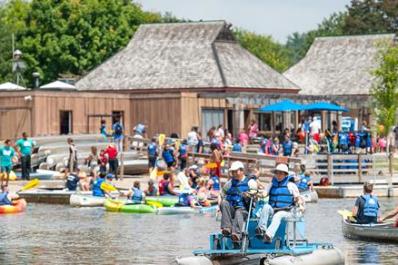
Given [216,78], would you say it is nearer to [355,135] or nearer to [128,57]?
[128,57]

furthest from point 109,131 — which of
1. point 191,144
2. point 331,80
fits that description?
point 331,80

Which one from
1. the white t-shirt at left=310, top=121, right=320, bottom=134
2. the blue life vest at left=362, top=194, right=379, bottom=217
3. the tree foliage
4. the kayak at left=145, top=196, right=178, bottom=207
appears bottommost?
the kayak at left=145, top=196, right=178, bottom=207

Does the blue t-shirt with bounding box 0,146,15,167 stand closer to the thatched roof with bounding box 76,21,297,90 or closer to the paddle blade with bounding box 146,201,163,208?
the paddle blade with bounding box 146,201,163,208

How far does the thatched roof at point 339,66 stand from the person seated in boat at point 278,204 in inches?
2322

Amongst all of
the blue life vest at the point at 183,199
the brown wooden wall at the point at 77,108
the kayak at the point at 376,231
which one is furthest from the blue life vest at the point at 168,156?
the kayak at the point at 376,231

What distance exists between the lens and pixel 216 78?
69562 mm

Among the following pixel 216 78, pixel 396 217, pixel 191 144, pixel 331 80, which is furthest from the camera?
pixel 331 80

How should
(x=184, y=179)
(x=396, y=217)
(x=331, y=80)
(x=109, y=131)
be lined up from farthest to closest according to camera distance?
(x=331, y=80)
(x=109, y=131)
(x=184, y=179)
(x=396, y=217)

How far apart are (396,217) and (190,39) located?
43.2 m

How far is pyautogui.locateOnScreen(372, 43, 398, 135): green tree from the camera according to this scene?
74.6m

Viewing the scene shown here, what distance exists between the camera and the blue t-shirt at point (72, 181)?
1760 inches

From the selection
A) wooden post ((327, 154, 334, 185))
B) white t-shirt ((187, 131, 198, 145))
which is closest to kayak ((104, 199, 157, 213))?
wooden post ((327, 154, 334, 185))

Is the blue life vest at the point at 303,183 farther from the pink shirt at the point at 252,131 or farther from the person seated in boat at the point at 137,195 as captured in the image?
the pink shirt at the point at 252,131

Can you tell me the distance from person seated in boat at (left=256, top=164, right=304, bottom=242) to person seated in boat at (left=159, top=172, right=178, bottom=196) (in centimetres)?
1794
